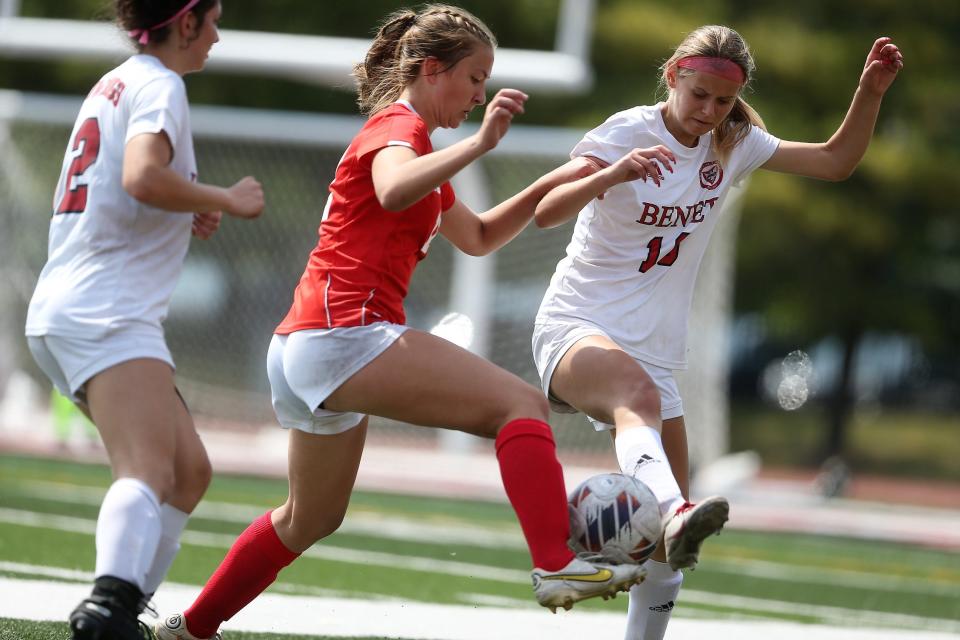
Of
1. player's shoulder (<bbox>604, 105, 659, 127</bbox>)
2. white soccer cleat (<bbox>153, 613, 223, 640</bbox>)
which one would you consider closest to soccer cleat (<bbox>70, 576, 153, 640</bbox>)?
white soccer cleat (<bbox>153, 613, 223, 640</bbox>)

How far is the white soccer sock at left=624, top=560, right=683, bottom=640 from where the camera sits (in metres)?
4.99

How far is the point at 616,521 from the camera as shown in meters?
4.11

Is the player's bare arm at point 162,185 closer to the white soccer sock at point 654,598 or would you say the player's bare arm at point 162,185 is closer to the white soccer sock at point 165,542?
the white soccer sock at point 165,542

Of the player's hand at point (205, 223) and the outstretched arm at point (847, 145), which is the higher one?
the outstretched arm at point (847, 145)

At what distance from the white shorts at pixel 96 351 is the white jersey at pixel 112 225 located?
0.08 ft

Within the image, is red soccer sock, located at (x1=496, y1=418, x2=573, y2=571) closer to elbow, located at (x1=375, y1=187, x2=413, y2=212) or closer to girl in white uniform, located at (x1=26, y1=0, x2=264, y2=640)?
elbow, located at (x1=375, y1=187, x2=413, y2=212)

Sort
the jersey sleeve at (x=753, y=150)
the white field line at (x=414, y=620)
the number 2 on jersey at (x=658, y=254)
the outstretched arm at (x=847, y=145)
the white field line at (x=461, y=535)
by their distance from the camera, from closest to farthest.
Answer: the number 2 on jersey at (x=658, y=254) < the jersey sleeve at (x=753, y=150) < the outstretched arm at (x=847, y=145) < the white field line at (x=414, y=620) < the white field line at (x=461, y=535)

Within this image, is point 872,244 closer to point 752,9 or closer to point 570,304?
point 752,9

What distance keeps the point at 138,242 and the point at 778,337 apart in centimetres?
2215

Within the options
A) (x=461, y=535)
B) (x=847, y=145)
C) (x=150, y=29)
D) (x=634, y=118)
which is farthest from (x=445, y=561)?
(x=150, y=29)

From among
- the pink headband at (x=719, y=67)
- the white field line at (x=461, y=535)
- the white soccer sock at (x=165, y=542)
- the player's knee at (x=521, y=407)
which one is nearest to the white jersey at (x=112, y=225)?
the white soccer sock at (x=165, y=542)

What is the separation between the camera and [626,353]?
4.74 m

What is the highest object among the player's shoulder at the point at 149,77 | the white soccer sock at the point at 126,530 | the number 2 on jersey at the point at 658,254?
the player's shoulder at the point at 149,77

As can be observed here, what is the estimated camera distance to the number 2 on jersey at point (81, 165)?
13.3ft
